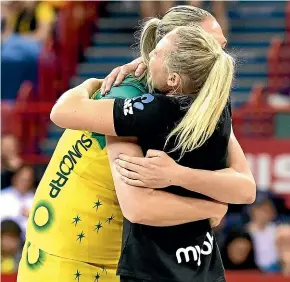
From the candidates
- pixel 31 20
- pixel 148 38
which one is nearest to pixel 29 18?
pixel 31 20

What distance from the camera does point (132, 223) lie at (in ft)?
9.05

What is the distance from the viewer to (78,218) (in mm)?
2910

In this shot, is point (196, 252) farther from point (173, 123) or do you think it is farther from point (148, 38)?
point (148, 38)

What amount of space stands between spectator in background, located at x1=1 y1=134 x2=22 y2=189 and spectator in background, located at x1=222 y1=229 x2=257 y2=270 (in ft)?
6.14

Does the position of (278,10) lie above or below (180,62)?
above

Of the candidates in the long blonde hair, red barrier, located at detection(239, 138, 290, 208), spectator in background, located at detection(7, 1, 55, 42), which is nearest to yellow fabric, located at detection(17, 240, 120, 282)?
the long blonde hair

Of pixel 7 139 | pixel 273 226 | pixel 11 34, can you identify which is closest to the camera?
pixel 273 226

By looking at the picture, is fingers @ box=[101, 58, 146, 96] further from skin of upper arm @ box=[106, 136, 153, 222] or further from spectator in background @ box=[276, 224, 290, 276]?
spectator in background @ box=[276, 224, 290, 276]

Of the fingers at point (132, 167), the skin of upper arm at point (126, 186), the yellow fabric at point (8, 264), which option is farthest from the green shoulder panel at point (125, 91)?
the yellow fabric at point (8, 264)

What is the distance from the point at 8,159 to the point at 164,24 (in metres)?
4.44

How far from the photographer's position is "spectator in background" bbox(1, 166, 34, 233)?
6.76m

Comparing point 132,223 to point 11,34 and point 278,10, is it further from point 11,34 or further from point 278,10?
point 278,10

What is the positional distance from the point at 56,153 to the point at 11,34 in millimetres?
6319

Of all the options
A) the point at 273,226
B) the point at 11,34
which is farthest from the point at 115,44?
the point at 273,226
